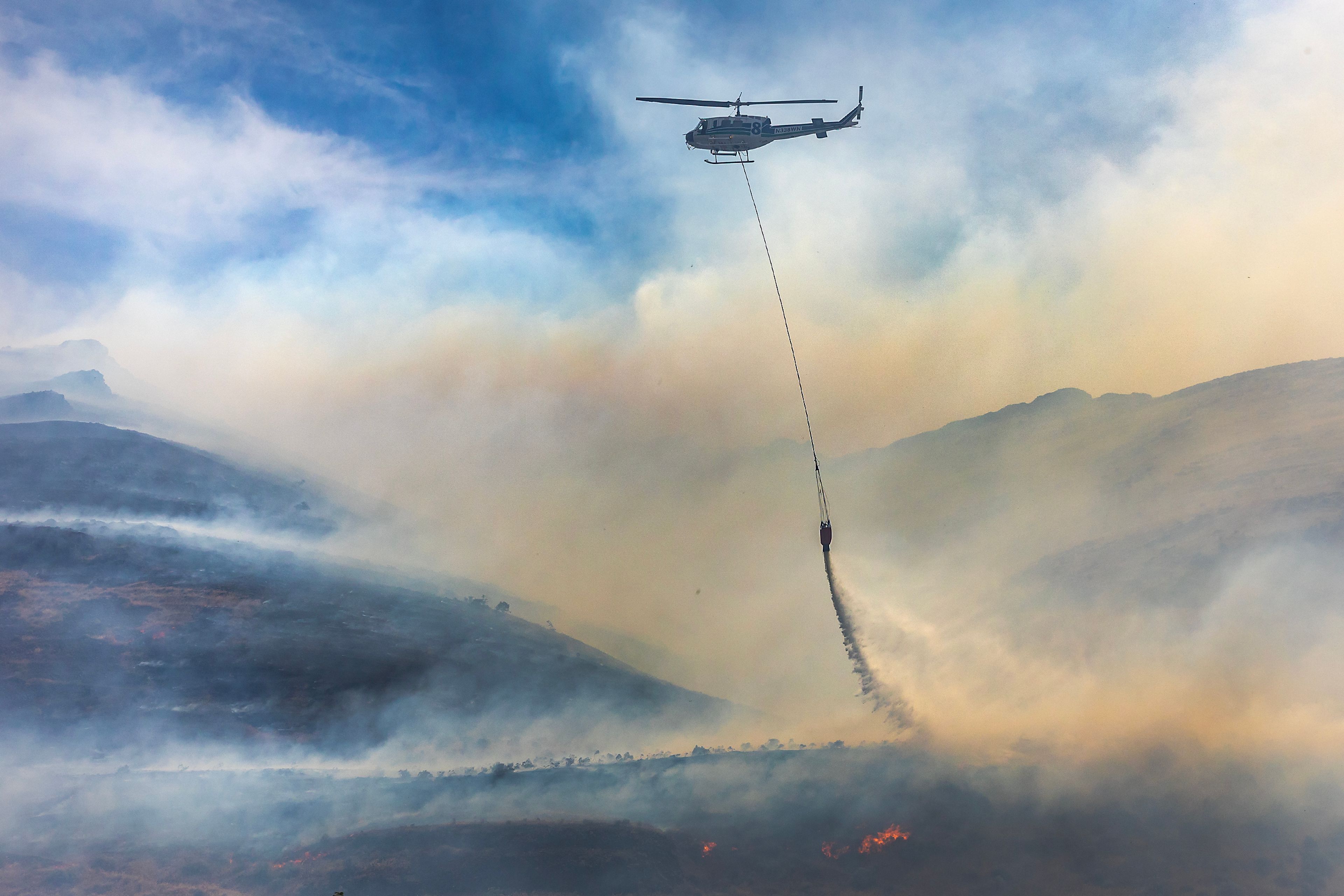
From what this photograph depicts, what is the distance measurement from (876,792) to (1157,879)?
28973mm

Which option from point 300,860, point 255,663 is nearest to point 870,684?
point 300,860

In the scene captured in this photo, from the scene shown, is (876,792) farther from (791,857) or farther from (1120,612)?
(1120,612)

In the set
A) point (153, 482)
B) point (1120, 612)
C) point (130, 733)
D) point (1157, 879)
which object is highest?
point (153, 482)

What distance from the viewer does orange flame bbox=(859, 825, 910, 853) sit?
81.2 meters

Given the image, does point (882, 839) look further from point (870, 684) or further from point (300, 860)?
point (300, 860)

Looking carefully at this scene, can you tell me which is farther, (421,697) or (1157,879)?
(421,697)

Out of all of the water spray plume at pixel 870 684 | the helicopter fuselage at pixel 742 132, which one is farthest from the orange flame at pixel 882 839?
the helicopter fuselage at pixel 742 132

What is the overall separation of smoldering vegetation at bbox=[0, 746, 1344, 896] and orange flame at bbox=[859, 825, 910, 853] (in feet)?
0.69

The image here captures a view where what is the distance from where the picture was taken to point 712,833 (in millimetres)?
84875

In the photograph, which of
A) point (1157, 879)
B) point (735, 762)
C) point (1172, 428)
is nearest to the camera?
point (1157, 879)

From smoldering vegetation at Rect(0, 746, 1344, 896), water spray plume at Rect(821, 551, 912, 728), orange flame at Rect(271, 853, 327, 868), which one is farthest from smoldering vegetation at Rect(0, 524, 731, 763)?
water spray plume at Rect(821, 551, 912, 728)

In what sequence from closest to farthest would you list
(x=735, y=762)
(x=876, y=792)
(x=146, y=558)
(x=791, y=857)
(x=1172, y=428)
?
1. (x=791, y=857)
2. (x=876, y=792)
3. (x=735, y=762)
4. (x=146, y=558)
5. (x=1172, y=428)

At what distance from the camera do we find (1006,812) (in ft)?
274

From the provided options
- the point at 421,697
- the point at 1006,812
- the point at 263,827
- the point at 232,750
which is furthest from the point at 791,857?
the point at 232,750
